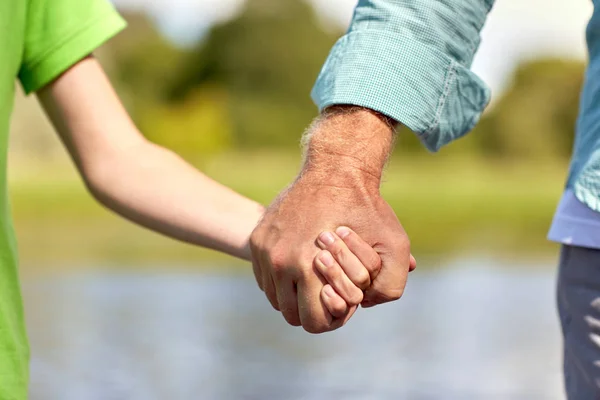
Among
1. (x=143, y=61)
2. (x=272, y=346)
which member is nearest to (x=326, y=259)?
(x=272, y=346)

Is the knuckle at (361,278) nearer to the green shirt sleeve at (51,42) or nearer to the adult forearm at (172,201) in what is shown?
the adult forearm at (172,201)

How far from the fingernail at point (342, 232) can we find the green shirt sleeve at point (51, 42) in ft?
1.87

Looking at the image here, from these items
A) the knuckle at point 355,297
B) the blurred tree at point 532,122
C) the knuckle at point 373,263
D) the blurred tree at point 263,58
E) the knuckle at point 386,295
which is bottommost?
the blurred tree at point 532,122

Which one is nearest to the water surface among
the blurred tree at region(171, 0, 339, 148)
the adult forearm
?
the adult forearm

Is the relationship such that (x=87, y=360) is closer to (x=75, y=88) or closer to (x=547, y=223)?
(x=75, y=88)

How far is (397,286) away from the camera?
1.62 metres

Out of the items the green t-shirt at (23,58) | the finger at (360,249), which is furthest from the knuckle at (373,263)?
the green t-shirt at (23,58)

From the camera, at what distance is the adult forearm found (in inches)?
69.5

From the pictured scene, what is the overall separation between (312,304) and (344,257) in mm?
97

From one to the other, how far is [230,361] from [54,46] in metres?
4.33

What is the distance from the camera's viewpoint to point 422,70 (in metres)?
1.69

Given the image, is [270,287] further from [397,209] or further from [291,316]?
[397,209]

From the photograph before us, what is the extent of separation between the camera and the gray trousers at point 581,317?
1.63 m

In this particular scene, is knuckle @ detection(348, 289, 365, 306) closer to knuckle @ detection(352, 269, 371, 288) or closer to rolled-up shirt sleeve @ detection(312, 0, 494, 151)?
knuckle @ detection(352, 269, 371, 288)
